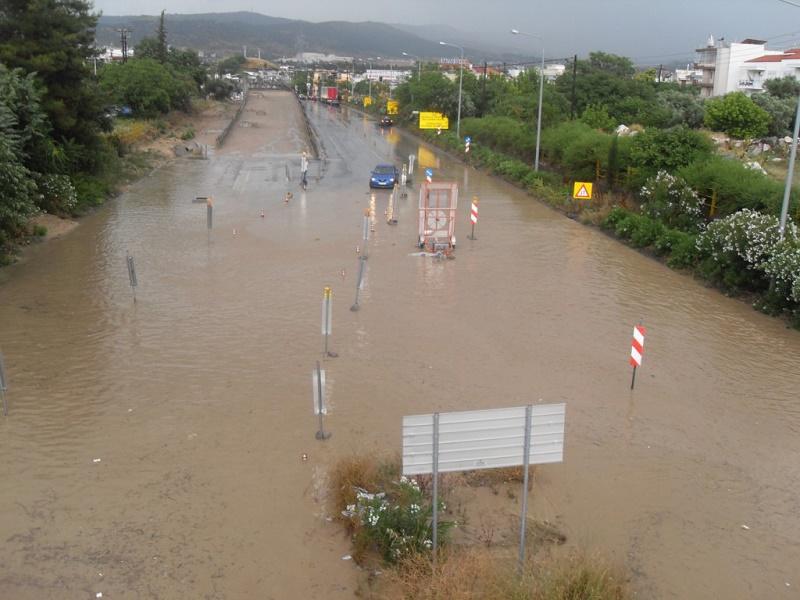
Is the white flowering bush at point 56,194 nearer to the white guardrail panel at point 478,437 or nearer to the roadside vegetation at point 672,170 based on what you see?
the roadside vegetation at point 672,170

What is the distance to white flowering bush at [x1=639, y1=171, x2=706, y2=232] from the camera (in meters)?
22.3

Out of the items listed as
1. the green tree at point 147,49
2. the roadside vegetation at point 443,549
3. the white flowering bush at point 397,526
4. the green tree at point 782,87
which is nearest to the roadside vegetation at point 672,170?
the green tree at point 782,87

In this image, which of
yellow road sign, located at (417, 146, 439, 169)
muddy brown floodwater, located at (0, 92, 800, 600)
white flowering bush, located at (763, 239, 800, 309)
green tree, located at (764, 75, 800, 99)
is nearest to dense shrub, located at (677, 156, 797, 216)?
muddy brown floodwater, located at (0, 92, 800, 600)

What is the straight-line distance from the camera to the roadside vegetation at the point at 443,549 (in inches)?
266

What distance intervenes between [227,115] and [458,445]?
73742 mm

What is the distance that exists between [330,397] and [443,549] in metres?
4.62

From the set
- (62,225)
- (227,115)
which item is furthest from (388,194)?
(227,115)

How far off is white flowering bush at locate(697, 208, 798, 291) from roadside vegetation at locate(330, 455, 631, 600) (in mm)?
10348

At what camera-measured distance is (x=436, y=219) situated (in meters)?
21.3

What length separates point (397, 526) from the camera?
771 centimetres

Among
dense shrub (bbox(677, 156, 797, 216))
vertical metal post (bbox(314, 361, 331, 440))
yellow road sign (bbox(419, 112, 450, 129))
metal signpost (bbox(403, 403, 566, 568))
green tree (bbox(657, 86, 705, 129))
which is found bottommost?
vertical metal post (bbox(314, 361, 331, 440))

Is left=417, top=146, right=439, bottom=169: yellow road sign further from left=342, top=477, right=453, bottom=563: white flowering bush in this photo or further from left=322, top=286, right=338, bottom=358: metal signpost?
left=342, top=477, right=453, bottom=563: white flowering bush

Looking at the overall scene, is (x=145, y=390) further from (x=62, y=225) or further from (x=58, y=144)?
(x=58, y=144)

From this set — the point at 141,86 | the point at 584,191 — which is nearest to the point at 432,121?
the point at 141,86
